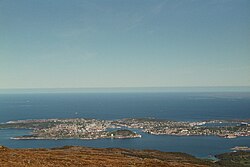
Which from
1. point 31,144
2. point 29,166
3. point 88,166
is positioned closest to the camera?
point 29,166

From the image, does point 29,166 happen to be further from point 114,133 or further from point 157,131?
point 157,131

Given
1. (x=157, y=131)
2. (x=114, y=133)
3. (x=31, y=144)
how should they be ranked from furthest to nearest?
(x=157, y=131) < (x=114, y=133) < (x=31, y=144)

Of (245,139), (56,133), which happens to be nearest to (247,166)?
(245,139)

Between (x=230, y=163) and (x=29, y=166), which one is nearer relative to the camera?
(x=29, y=166)

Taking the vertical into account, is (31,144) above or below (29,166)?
below

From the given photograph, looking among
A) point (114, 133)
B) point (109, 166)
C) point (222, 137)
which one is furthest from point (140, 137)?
point (109, 166)

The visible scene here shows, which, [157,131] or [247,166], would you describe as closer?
[247,166]

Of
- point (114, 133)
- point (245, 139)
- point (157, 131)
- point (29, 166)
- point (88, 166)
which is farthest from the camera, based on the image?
point (157, 131)

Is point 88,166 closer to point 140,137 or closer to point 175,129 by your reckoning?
point 140,137

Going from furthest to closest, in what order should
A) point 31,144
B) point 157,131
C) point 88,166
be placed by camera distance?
point 157,131 → point 31,144 → point 88,166
